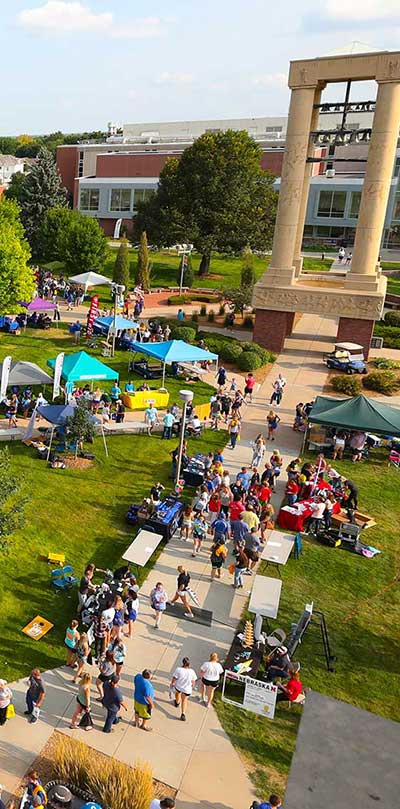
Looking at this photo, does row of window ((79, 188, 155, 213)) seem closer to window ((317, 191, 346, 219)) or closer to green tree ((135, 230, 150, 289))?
window ((317, 191, 346, 219))

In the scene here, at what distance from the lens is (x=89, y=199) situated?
79.8 metres

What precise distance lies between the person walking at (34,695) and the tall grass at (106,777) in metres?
1.00

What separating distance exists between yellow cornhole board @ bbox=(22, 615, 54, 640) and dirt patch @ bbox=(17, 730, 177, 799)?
2.50 m

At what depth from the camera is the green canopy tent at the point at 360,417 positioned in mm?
20984

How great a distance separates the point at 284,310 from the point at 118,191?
50.1 m

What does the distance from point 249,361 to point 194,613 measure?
19.7 m

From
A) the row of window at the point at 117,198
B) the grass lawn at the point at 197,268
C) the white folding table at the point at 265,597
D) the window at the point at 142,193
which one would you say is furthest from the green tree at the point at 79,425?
the window at the point at 142,193

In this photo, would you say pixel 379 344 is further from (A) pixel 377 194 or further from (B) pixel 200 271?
→ (B) pixel 200 271

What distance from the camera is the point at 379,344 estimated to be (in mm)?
37938

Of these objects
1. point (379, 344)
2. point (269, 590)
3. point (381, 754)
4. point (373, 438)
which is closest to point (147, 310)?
point (379, 344)

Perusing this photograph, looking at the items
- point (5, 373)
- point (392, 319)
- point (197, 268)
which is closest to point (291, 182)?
point (392, 319)

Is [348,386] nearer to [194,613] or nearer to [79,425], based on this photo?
[79,425]

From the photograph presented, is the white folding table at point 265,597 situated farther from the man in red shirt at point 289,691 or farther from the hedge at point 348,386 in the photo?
the hedge at point 348,386

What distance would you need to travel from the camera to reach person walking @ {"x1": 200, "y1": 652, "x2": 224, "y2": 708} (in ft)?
35.5
